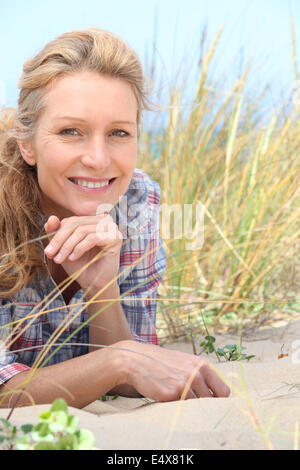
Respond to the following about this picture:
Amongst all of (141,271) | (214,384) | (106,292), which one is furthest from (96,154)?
(214,384)

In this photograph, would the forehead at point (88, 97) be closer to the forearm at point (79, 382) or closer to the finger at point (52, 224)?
the finger at point (52, 224)

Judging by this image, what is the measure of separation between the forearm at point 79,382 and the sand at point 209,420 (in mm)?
103

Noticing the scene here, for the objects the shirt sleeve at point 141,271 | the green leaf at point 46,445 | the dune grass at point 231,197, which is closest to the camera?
the green leaf at point 46,445

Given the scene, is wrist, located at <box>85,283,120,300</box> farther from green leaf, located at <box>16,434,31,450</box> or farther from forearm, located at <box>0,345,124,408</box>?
green leaf, located at <box>16,434,31,450</box>

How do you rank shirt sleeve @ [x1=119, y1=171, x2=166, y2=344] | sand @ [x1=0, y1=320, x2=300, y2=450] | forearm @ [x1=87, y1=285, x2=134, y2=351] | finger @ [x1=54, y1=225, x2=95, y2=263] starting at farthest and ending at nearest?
1. shirt sleeve @ [x1=119, y1=171, x2=166, y2=344]
2. forearm @ [x1=87, y1=285, x2=134, y2=351]
3. finger @ [x1=54, y1=225, x2=95, y2=263]
4. sand @ [x1=0, y1=320, x2=300, y2=450]

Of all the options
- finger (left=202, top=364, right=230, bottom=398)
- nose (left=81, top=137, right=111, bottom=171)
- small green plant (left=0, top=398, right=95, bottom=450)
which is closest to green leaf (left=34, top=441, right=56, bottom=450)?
small green plant (left=0, top=398, right=95, bottom=450)

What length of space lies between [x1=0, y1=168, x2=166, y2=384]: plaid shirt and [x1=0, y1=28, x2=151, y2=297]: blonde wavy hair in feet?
0.22

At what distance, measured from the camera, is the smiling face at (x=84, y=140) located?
6.15ft

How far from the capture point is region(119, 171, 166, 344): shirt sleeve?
2.26 metres

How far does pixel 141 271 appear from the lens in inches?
89.7

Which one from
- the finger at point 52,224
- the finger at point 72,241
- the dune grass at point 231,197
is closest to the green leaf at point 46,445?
the finger at point 72,241

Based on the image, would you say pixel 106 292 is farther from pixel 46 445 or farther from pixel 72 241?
pixel 46 445

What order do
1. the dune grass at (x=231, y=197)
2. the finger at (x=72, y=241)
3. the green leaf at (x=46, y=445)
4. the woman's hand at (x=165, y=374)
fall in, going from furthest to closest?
1. the dune grass at (x=231, y=197)
2. the finger at (x=72, y=241)
3. the woman's hand at (x=165, y=374)
4. the green leaf at (x=46, y=445)
